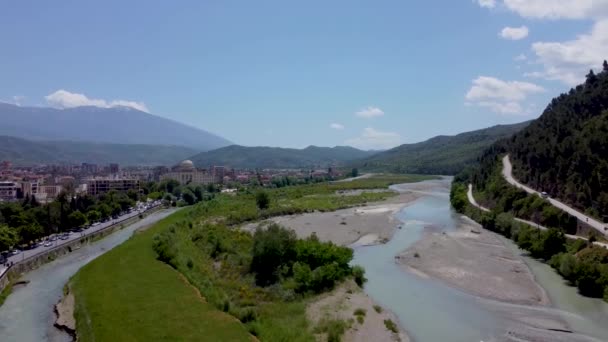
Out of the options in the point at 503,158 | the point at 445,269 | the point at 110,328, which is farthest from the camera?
the point at 503,158

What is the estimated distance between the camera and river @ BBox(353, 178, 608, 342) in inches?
1207

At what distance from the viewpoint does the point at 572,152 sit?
7369cm

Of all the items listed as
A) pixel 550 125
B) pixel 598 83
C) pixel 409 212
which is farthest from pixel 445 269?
pixel 598 83

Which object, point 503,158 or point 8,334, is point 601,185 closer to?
point 503,158

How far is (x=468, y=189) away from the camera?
112938 mm

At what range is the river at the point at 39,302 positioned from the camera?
31728 mm

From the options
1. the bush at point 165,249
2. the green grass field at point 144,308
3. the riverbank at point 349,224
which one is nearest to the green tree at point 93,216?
the riverbank at point 349,224

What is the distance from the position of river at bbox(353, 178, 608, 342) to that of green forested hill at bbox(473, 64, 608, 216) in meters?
16.5

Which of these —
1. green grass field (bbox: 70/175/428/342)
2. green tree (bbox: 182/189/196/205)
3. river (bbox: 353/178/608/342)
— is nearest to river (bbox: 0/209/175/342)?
green grass field (bbox: 70/175/428/342)

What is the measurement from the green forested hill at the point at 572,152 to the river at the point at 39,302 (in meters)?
57.9

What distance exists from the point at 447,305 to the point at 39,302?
3219cm

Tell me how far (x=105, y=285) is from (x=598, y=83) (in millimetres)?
96734

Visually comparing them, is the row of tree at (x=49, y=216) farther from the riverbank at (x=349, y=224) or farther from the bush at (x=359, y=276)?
the bush at (x=359, y=276)

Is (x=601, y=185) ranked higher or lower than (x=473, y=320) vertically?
higher
